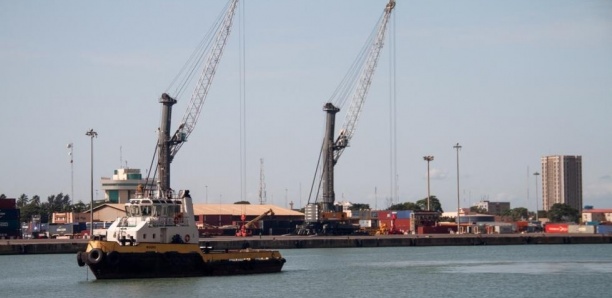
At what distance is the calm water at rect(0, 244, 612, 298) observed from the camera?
2608 inches

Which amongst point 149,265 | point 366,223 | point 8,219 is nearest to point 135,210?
point 149,265

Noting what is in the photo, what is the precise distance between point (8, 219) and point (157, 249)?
86.8 metres

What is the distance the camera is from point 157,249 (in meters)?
69.3

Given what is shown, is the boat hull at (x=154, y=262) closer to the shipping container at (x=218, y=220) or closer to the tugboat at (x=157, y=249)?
the tugboat at (x=157, y=249)

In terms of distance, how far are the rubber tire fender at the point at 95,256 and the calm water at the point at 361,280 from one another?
1.61 m

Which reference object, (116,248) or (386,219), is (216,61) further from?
(116,248)

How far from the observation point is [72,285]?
72000 mm

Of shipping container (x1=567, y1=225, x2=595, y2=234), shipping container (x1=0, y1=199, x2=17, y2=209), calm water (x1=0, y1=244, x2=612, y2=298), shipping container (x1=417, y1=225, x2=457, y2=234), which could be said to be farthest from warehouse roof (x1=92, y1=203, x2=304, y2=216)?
calm water (x1=0, y1=244, x2=612, y2=298)

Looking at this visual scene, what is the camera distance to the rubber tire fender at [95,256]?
2667 inches

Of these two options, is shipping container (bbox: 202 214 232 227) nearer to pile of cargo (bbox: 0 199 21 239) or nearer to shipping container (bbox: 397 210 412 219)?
shipping container (bbox: 397 210 412 219)

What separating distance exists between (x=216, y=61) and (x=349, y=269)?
214 feet

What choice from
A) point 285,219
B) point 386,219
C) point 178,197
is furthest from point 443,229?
point 178,197

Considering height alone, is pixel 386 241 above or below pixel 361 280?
above

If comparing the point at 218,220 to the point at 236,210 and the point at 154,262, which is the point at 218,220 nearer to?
the point at 236,210
